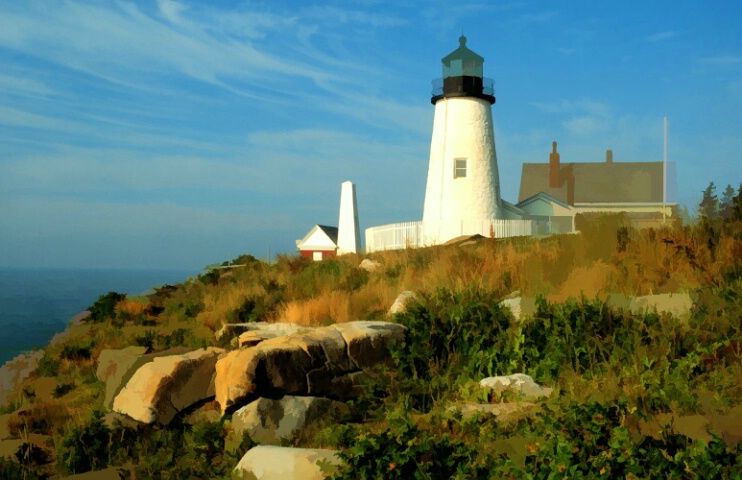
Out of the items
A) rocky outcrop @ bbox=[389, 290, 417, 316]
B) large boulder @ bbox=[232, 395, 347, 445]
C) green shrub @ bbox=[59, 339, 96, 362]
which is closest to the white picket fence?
green shrub @ bbox=[59, 339, 96, 362]

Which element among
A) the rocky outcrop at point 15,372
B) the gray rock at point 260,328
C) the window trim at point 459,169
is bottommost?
the rocky outcrop at point 15,372

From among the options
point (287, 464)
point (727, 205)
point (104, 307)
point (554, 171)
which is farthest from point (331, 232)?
point (287, 464)

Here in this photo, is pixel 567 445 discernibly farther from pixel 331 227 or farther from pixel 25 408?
pixel 331 227

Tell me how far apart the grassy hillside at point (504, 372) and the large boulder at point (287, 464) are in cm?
24

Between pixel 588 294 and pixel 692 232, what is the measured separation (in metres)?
3.02

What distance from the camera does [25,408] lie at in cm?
932

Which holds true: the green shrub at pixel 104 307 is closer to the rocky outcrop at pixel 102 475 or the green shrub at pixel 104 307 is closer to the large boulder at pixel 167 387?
the large boulder at pixel 167 387

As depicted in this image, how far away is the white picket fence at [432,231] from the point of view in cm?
3275

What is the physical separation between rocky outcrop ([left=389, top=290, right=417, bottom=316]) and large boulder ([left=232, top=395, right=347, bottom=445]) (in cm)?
258

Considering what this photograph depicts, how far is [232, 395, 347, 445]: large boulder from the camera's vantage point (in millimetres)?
Result: 7641

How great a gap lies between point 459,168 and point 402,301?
74.6ft

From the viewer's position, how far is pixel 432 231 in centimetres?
3356

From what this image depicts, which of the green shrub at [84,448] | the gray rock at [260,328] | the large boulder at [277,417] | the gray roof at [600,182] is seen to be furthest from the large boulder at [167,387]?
the gray roof at [600,182]

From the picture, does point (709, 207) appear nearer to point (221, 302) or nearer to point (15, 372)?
point (221, 302)
